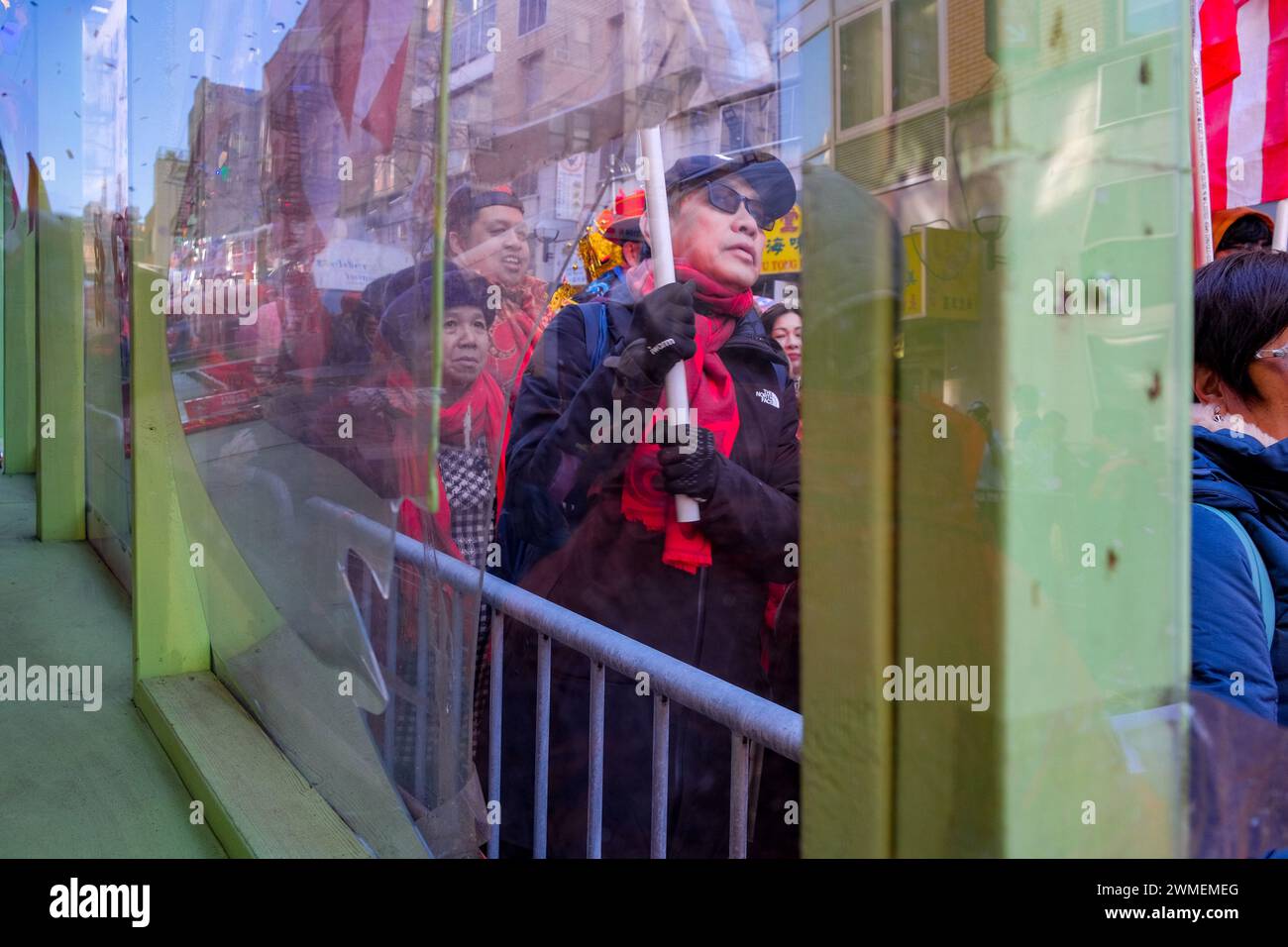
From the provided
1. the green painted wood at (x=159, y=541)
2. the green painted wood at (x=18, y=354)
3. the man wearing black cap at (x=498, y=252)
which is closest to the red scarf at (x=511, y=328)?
the man wearing black cap at (x=498, y=252)

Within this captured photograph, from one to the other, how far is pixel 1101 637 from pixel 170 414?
2259 millimetres

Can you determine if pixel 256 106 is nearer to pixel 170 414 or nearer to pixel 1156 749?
pixel 170 414

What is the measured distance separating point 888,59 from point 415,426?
0.71 meters

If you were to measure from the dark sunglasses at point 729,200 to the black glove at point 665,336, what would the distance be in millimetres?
174

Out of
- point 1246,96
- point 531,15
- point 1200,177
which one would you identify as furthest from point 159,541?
point 1246,96

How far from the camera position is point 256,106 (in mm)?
1623

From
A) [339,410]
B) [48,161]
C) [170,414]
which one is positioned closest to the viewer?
[339,410]

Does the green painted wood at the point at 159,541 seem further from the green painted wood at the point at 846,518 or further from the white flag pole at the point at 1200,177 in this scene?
the white flag pole at the point at 1200,177

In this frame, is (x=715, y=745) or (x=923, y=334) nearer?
(x=923, y=334)

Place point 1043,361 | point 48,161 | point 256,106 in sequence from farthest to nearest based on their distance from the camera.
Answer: point 48,161
point 256,106
point 1043,361

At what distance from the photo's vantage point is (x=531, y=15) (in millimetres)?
1192

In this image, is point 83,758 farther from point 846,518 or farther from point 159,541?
point 846,518

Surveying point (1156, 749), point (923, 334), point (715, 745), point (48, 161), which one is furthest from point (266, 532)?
point (48, 161)

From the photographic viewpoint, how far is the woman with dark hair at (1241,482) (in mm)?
1196
